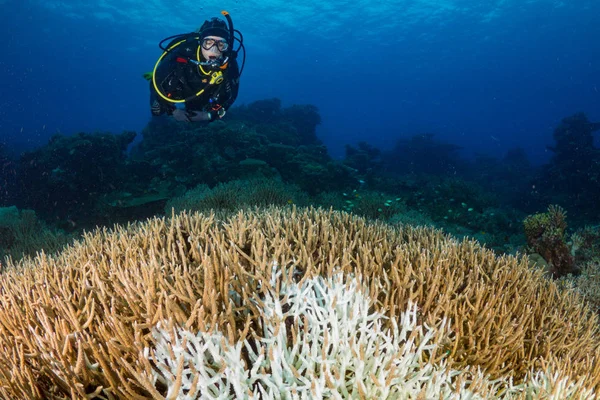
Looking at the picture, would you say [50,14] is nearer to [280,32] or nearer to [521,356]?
[280,32]

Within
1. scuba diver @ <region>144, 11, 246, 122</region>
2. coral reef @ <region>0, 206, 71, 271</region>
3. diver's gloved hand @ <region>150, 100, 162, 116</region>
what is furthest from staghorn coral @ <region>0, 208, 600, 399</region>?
coral reef @ <region>0, 206, 71, 271</region>

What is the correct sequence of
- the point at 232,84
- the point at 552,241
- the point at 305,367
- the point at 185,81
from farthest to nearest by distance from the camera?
the point at 232,84 → the point at 552,241 → the point at 185,81 → the point at 305,367

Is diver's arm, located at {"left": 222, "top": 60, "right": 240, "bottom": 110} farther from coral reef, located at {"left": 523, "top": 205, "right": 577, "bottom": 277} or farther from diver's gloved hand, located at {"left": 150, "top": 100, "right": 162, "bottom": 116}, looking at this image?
coral reef, located at {"left": 523, "top": 205, "right": 577, "bottom": 277}

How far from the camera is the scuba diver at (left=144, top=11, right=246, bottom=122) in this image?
251 inches

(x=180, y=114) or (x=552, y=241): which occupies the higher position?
(x=180, y=114)

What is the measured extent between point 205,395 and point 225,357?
234 millimetres

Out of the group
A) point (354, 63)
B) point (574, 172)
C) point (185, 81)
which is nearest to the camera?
point (185, 81)

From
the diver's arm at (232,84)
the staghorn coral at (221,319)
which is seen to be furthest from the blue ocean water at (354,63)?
the staghorn coral at (221,319)

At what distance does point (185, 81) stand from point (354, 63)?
96940mm

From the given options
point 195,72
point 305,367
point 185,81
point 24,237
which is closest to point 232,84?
point 195,72

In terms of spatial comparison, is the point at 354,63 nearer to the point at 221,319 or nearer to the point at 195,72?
the point at 195,72

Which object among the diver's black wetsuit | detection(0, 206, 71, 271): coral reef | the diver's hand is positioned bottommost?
detection(0, 206, 71, 271): coral reef

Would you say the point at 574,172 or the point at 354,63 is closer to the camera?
the point at 574,172

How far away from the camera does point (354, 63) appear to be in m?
93.8
